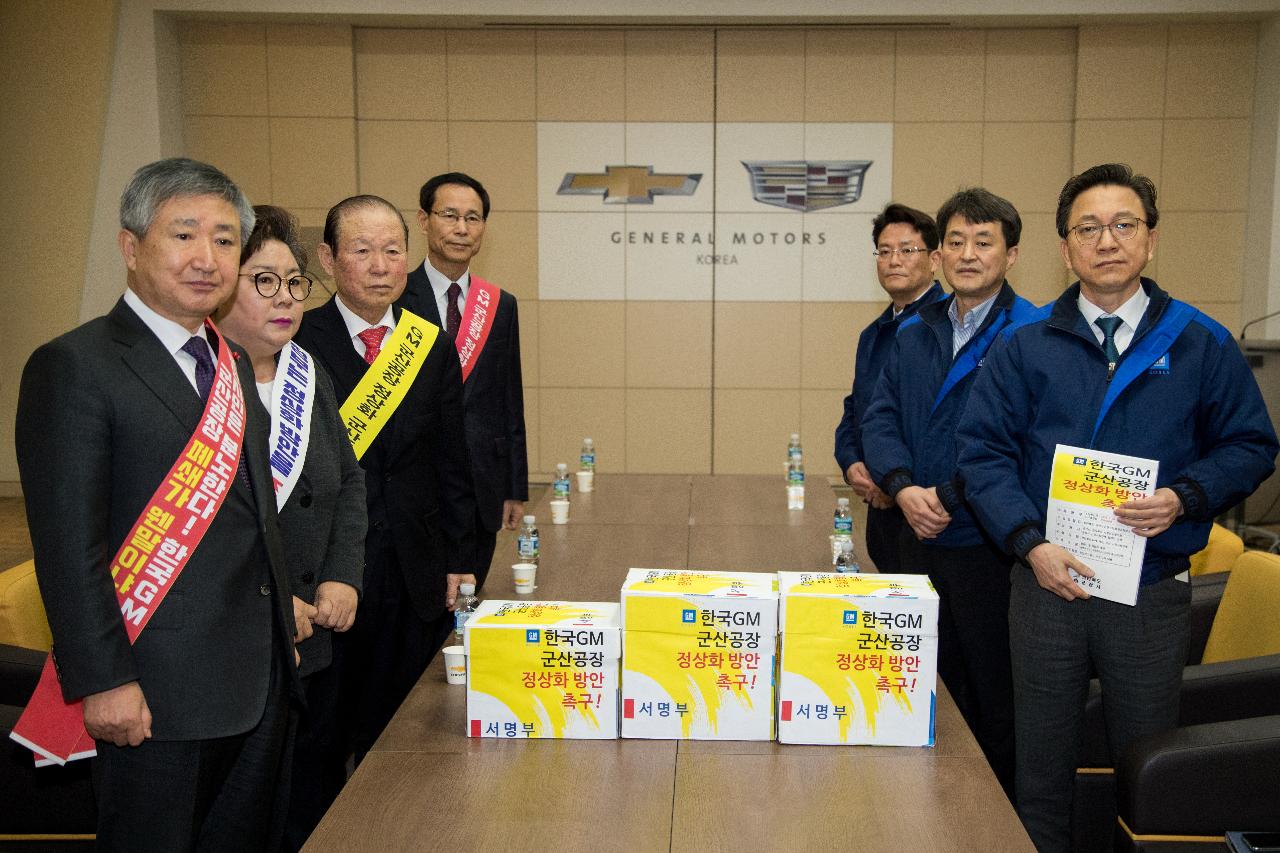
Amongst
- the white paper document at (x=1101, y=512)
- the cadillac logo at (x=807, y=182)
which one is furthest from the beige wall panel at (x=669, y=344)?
the white paper document at (x=1101, y=512)

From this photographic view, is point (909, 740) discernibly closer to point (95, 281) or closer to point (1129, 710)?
point (1129, 710)

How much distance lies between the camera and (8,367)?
7270 millimetres

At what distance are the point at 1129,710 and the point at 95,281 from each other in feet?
22.5

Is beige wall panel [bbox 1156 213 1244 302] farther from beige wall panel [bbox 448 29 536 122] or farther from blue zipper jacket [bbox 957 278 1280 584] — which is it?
blue zipper jacket [bbox 957 278 1280 584]

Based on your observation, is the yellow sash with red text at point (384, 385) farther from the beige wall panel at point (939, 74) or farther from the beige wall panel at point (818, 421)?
the beige wall panel at point (939, 74)

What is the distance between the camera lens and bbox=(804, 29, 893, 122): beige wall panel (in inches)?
285

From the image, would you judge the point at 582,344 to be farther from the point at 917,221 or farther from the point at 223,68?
A: the point at 917,221

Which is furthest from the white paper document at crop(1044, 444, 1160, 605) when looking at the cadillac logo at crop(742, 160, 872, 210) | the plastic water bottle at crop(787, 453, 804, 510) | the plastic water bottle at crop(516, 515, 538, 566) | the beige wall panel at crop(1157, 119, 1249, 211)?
the beige wall panel at crop(1157, 119, 1249, 211)

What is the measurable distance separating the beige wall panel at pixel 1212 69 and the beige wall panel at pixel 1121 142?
8.7 inches

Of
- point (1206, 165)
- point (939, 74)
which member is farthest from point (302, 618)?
point (1206, 165)

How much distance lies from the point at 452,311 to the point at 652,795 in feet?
7.23

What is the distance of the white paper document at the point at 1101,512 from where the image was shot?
6.97ft

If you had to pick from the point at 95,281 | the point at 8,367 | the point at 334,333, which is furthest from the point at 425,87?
the point at 334,333

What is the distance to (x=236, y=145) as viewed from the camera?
7336mm
